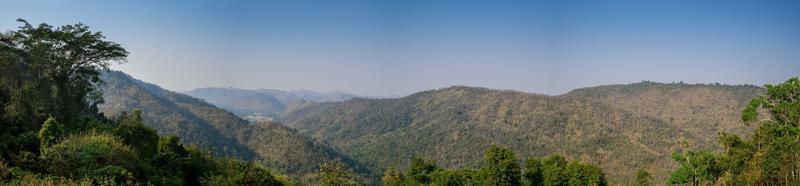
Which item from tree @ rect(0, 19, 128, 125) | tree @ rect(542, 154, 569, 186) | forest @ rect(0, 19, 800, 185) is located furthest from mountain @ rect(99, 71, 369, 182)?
tree @ rect(0, 19, 128, 125)

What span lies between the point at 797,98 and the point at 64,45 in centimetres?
5173

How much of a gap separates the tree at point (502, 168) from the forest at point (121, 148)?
102mm

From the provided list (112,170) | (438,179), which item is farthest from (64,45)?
(438,179)

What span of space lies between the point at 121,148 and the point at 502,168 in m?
37.1

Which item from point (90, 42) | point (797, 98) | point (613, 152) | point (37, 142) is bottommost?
point (613, 152)

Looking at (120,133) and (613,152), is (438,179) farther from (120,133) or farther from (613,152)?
(613,152)

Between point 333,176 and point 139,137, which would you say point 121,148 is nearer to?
point 139,137

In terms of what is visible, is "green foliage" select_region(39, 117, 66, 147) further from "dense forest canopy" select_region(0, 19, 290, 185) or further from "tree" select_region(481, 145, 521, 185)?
"tree" select_region(481, 145, 521, 185)

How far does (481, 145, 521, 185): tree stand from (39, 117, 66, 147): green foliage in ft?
126

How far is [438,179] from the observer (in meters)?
50.7

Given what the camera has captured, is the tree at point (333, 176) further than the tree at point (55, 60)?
Yes

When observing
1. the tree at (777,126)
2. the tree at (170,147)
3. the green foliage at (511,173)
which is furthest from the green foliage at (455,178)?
the tree at (777,126)

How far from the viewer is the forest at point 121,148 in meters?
19.1

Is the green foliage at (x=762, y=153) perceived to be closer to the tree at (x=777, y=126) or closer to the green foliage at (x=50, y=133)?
the tree at (x=777, y=126)
